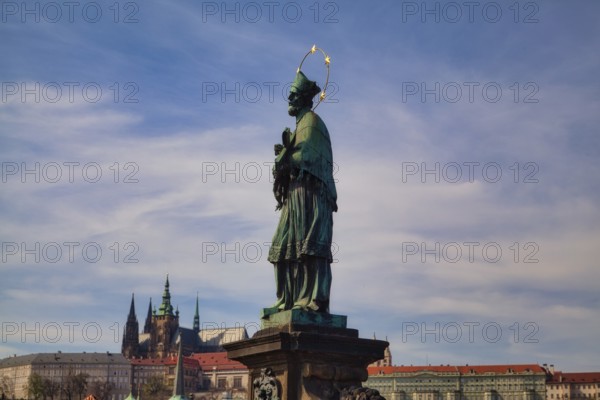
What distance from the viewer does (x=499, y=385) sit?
479ft

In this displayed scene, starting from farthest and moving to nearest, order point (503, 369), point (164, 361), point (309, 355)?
point (164, 361) < point (503, 369) < point (309, 355)

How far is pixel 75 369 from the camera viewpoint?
16462 cm

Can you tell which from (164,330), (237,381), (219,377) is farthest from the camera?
(164,330)

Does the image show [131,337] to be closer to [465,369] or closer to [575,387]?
[465,369]

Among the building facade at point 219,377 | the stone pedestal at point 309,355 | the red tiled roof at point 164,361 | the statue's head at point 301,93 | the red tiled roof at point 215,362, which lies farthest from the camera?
the red tiled roof at point 215,362

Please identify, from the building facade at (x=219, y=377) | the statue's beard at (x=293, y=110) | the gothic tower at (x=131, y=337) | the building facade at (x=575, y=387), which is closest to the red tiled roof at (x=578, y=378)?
the building facade at (x=575, y=387)

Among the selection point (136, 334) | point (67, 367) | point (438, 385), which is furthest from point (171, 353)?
point (438, 385)

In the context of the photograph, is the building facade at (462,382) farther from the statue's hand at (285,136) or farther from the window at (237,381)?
the statue's hand at (285,136)

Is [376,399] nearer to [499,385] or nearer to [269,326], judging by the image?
[269,326]

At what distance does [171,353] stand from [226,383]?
19301 millimetres

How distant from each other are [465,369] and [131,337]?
2970 inches

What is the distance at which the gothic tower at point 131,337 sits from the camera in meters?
184

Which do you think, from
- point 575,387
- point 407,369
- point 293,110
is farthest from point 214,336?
point 293,110

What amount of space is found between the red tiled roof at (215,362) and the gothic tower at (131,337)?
1428 centimetres
